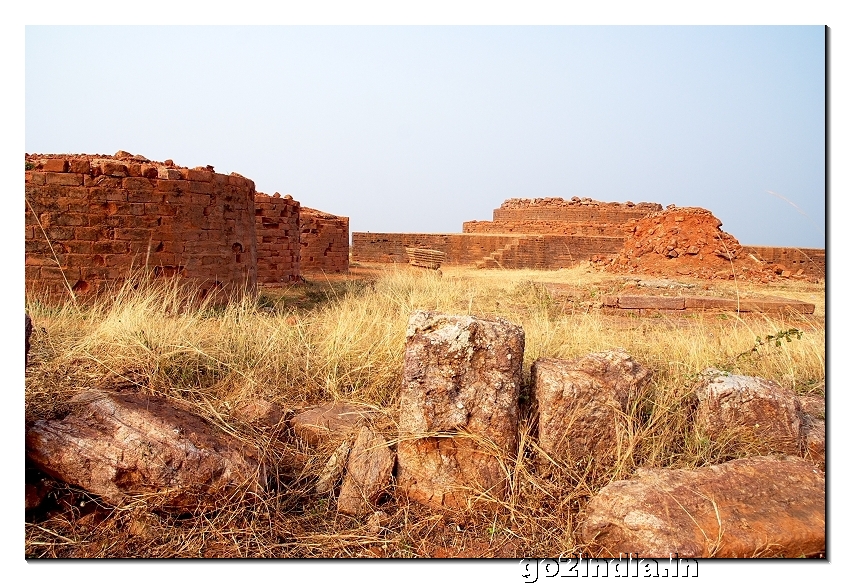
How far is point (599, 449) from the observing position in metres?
2.91

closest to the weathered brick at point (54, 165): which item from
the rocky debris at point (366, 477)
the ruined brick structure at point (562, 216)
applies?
the rocky debris at point (366, 477)

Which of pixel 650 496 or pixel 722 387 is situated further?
pixel 722 387

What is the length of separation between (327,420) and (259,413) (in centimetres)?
37

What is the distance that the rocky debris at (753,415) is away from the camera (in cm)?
298

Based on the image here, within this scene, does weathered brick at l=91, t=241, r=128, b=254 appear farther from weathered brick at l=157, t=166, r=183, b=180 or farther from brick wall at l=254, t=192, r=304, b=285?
brick wall at l=254, t=192, r=304, b=285

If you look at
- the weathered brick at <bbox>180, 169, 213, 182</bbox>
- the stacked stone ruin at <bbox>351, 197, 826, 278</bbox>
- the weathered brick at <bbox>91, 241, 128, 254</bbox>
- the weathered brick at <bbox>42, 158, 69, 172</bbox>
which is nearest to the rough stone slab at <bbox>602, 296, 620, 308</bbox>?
the weathered brick at <bbox>180, 169, 213, 182</bbox>

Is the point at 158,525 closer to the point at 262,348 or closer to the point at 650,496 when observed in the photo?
the point at 262,348

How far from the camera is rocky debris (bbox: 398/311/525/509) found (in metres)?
2.77

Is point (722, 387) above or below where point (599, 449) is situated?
above

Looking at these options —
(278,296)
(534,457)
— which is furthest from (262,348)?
(278,296)

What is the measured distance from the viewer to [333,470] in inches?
118

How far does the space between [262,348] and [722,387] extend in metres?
2.68

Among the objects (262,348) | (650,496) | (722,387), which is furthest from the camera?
(262,348)

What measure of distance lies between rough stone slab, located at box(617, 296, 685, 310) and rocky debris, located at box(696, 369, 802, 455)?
5437 mm
